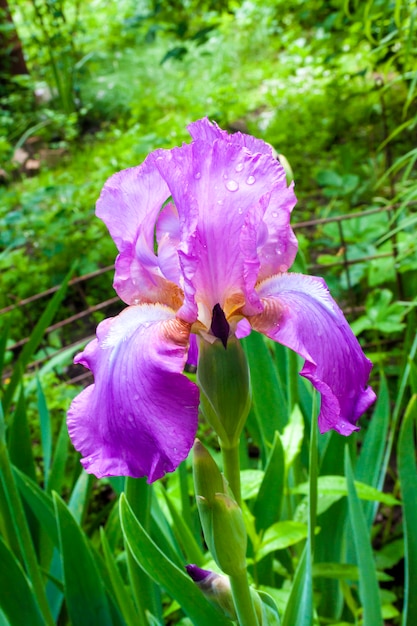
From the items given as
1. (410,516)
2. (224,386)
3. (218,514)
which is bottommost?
(410,516)

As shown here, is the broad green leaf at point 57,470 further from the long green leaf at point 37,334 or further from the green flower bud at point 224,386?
the green flower bud at point 224,386

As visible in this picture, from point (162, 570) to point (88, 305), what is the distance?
5.14 ft

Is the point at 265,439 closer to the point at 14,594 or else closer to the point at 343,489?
the point at 343,489

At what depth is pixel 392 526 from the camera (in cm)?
152

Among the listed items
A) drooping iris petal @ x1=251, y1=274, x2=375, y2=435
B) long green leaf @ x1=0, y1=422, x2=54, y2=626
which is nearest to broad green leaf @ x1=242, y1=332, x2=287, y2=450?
long green leaf @ x1=0, y1=422, x2=54, y2=626

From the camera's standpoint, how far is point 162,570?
0.64 meters

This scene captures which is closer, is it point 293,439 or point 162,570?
point 162,570

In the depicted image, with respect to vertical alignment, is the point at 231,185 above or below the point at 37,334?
above

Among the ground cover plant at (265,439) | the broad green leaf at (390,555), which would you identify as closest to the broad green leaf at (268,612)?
the ground cover plant at (265,439)

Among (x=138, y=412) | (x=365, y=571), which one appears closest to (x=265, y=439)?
(x=365, y=571)

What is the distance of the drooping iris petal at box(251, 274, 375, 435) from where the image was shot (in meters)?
0.47

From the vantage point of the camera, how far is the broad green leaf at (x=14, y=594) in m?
0.83

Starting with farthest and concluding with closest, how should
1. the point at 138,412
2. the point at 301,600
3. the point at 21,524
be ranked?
the point at 21,524, the point at 301,600, the point at 138,412

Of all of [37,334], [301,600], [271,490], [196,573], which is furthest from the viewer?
[37,334]
